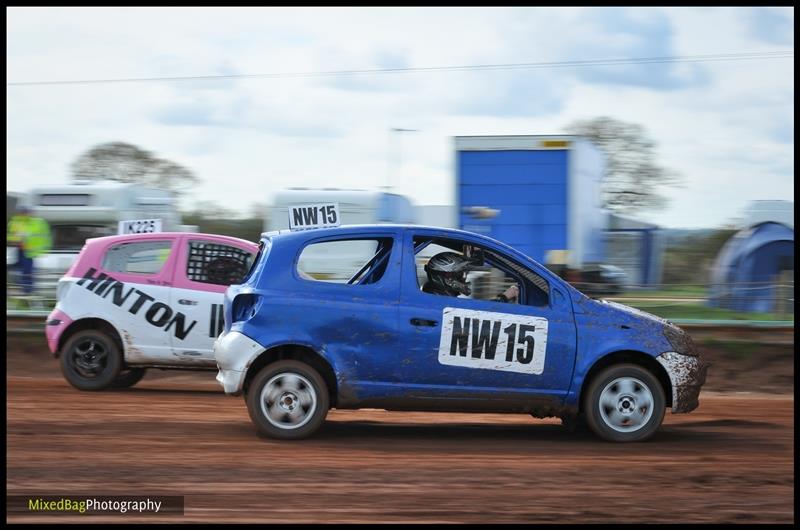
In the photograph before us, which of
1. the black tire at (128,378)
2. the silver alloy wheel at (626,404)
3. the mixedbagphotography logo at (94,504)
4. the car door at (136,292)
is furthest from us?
the black tire at (128,378)

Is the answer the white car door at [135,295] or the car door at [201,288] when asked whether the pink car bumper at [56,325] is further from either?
the car door at [201,288]

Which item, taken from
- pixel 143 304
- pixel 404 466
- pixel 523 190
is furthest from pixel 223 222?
pixel 404 466

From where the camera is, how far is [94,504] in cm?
617

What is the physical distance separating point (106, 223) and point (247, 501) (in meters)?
15.3

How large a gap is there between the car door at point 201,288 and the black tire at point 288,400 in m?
3.12

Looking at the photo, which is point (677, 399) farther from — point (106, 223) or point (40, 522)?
point (106, 223)

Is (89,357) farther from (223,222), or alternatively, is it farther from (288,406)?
(223,222)

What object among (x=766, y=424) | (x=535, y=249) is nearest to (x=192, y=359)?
(x=766, y=424)

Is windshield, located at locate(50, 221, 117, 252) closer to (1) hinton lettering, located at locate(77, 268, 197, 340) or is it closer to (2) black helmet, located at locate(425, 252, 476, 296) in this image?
(1) hinton lettering, located at locate(77, 268, 197, 340)

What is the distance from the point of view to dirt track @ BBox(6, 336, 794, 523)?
6.16 meters

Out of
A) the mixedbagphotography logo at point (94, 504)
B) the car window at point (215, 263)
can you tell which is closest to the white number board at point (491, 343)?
the mixedbagphotography logo at point (94, 504)

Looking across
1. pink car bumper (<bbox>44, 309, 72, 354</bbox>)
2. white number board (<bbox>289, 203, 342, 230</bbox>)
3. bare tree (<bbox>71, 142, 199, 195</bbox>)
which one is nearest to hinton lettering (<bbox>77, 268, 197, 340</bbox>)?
pink car bumper (<bbox>44, 309, 72, 354</bbox>)

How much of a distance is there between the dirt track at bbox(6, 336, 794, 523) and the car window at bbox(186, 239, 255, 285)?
1.61 metres

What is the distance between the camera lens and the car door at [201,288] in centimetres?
1118
